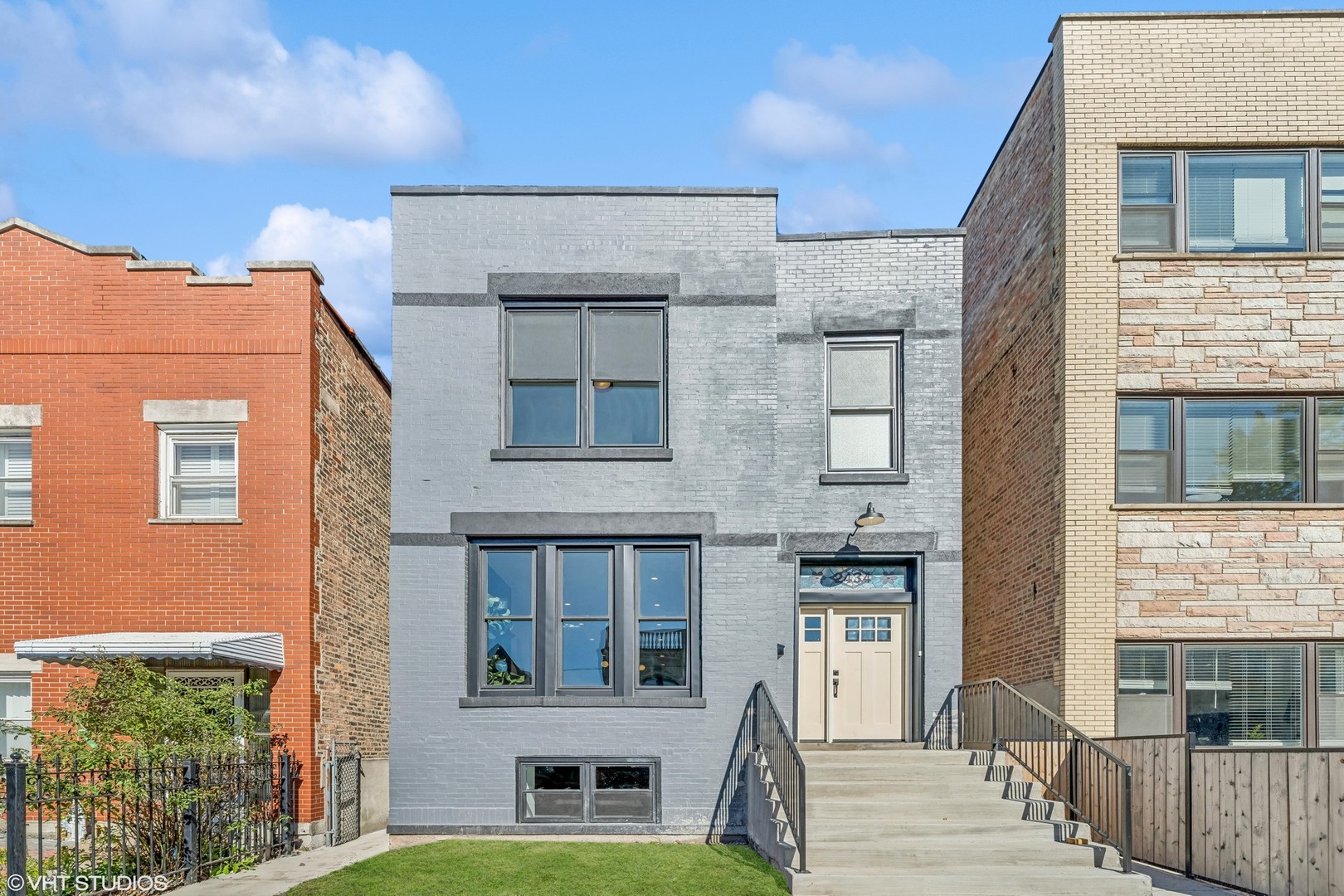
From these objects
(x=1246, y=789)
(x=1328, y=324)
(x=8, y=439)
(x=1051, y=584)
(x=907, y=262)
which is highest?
(x=907, y=262)

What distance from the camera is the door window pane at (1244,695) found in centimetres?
1344

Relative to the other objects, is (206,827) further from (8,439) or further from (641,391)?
(641,391)

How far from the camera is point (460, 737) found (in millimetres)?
13914

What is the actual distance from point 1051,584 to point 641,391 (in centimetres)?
570

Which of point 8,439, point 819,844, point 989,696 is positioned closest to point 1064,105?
point 989,696

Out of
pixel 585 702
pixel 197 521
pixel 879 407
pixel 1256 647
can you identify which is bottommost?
pixel 585 702

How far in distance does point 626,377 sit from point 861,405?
3.10 metres

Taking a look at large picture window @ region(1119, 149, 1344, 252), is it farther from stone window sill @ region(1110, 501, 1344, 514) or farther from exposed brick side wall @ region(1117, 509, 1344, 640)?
exposed brick side wall @ region(1117, 509, 1344, 640)

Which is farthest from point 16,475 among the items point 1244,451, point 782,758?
point 1244,451

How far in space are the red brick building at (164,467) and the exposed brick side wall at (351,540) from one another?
122 millimetres

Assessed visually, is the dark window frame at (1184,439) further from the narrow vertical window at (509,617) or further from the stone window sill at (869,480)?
the narrow vertical window at (509,617)

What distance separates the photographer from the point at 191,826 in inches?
454

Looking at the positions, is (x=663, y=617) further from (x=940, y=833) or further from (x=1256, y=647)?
(x=1256, y=647)

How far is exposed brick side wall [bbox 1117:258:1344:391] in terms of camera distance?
13797 millimetres
